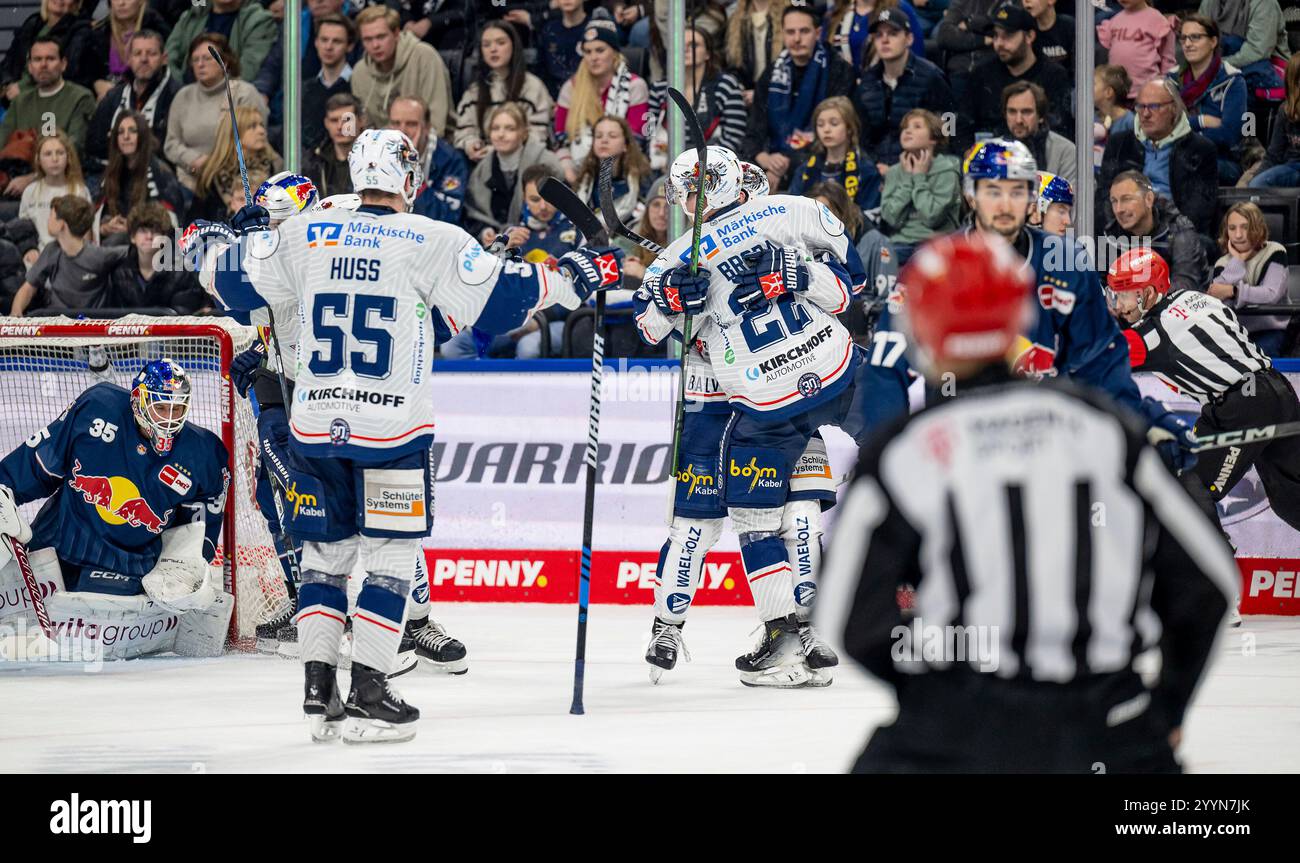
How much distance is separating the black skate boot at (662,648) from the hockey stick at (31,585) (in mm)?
2127

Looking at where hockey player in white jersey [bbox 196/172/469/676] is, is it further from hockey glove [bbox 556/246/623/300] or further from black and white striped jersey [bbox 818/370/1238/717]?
black and white striped jersey [bbox 818/370/1238/717]

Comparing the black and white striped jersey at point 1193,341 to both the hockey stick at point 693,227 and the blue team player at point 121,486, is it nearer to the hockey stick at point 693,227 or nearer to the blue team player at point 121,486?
the hockey stick at point 693,227

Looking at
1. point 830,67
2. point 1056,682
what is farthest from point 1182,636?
point 830,67

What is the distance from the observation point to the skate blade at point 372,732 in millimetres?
4484

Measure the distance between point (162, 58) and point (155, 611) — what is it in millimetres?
4835

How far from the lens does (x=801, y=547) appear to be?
5832 millimetres

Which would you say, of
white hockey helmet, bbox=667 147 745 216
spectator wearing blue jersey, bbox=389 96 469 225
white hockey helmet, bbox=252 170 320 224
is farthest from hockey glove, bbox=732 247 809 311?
spectator wearing blue jersey, bbox=389 96 469 225

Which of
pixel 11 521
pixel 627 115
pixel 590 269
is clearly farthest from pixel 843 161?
pixel 11 521

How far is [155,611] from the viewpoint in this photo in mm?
5914

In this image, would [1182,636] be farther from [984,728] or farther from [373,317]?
[373,317]

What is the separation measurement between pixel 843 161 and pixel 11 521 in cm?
421

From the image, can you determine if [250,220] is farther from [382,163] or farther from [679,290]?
Result: [679,290]

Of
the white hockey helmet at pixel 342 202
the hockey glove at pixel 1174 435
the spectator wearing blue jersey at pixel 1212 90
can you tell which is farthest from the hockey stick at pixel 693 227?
the spectator wearing blue jersey at pixel 1212 90

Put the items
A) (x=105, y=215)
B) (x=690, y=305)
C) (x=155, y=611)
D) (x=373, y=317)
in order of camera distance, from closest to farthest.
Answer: (x=373, y=317) < (x=690, y=305) < (x=155, y=611) < (x=105, y=215)
